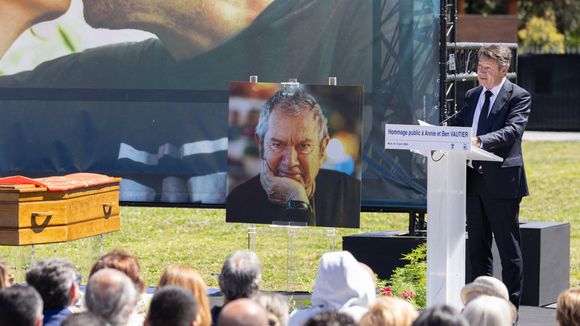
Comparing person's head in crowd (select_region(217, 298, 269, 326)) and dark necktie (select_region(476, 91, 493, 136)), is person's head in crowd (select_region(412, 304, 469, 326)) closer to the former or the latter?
person's head in crowd (select_region(217, 298, 269, 326))

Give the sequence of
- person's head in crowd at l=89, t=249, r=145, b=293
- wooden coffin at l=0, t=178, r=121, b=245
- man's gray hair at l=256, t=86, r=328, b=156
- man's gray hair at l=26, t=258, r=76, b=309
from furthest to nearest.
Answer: man's gray hair at l=256, t=86, r=328, b=156 → wooden coffin at l=0, t=178, r=121, b=245 → person's head in crowd at l=89, t=249, r=145, b=293 → man's gray hair at l=26, t=258, r=76, b=309

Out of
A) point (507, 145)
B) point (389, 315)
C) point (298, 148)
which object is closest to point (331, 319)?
point (389, 315)

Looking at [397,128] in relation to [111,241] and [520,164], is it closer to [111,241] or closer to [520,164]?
[520,164]

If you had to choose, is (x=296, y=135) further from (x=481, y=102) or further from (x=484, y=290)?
(x=484, y=290)

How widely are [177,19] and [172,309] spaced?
617 cm

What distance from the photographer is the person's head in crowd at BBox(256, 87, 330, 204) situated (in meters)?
8.55

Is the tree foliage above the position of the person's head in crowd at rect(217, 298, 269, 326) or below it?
above

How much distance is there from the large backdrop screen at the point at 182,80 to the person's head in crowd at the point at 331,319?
209 inches

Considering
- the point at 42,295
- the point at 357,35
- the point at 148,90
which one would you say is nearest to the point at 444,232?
the point at 42,295

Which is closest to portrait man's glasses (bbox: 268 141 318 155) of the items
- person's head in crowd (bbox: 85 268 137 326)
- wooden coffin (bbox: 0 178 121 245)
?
wooden coffin (bbox: 0 178 121 245)

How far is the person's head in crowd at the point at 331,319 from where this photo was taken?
4.32 meters

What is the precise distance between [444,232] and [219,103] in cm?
379

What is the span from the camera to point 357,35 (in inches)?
386

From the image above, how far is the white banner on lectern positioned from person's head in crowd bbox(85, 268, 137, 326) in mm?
2219
